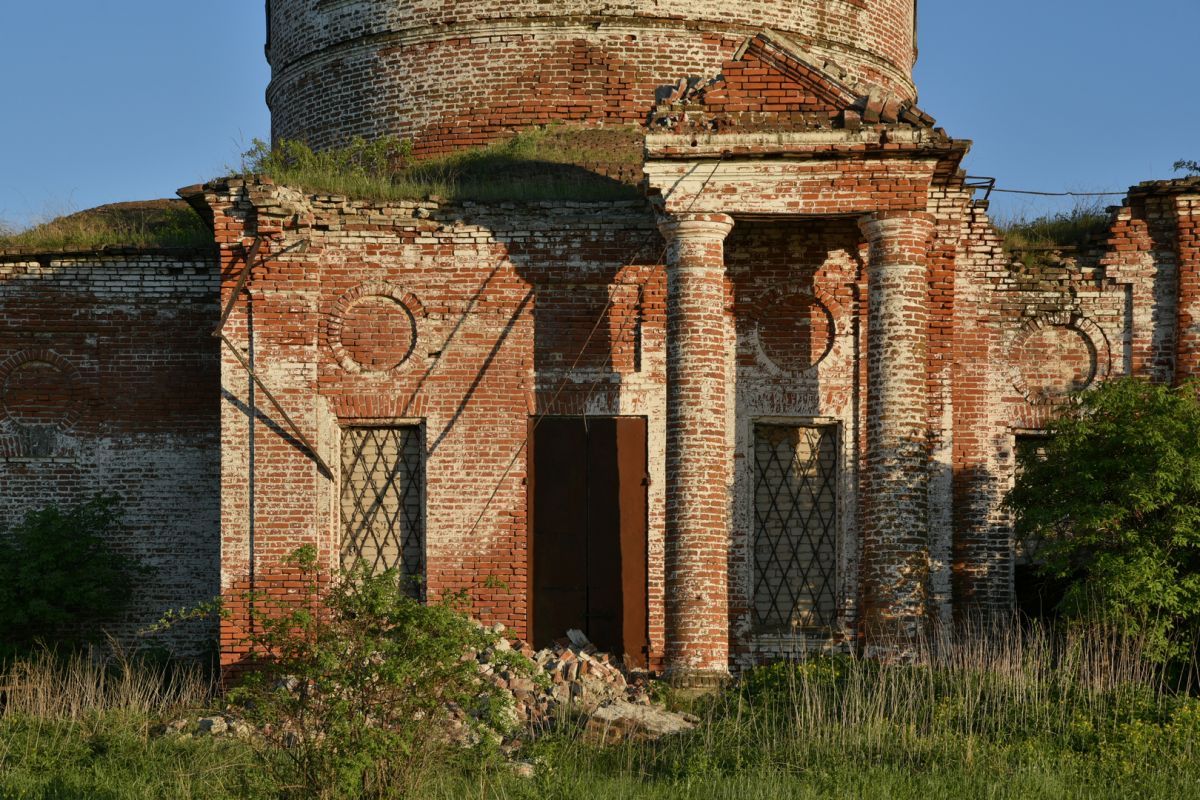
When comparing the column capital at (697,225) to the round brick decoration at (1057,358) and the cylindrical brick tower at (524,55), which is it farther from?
the cylindrical brick tower at (524,55)

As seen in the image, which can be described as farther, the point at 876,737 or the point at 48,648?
the point at 48,648

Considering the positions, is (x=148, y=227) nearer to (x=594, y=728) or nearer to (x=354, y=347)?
(x=354, y=347)

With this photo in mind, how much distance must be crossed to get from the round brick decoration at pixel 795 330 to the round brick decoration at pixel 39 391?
22.3 ft

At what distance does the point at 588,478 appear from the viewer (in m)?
16.0

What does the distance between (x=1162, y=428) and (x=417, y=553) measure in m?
6.76

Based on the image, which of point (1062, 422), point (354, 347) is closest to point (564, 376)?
point (354, 347)

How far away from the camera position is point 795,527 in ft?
52.7

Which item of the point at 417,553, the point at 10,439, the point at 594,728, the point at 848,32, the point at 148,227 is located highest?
the point at 848,32

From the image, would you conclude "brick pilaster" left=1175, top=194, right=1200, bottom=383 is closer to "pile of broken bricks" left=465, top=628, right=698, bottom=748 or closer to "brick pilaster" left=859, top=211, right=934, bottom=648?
"brick pilaster" left=859, top=211, right=934, bottom=648

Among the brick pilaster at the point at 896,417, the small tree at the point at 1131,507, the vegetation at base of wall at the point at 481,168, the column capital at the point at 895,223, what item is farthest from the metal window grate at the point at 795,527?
the vegetation at base of wall at the point at 481,168

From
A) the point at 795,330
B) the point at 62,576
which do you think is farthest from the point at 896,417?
the point at 62,576

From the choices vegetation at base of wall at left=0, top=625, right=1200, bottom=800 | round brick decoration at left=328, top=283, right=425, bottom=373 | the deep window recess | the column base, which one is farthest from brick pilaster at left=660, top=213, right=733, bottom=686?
the deep window recess

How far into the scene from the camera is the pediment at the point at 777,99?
48.9ft

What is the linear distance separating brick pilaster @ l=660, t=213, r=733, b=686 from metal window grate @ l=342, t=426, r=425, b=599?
273 cm
